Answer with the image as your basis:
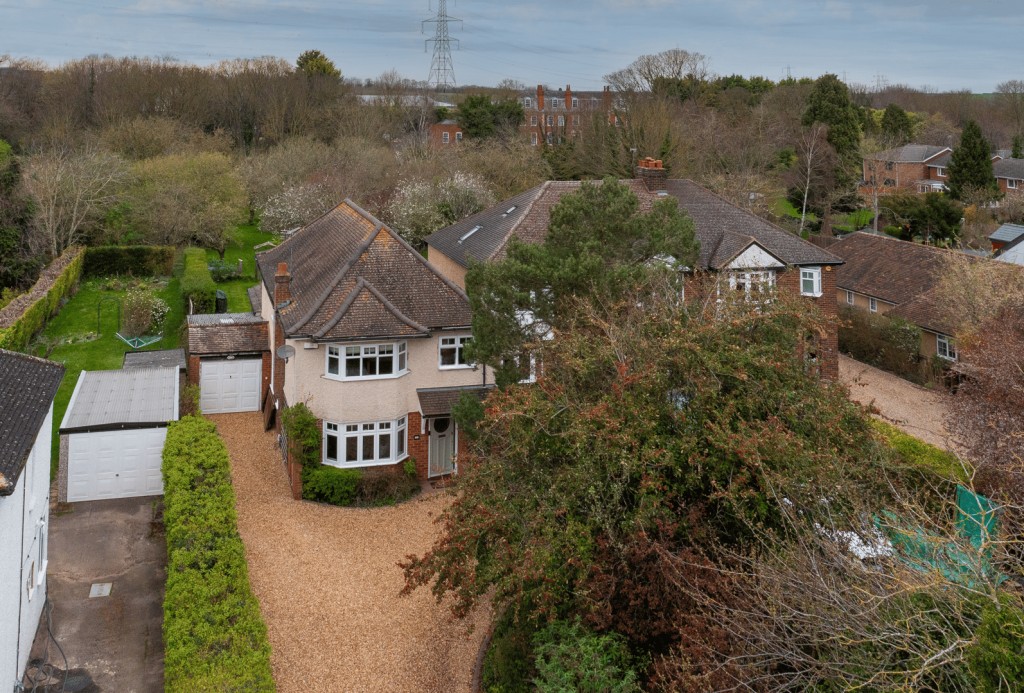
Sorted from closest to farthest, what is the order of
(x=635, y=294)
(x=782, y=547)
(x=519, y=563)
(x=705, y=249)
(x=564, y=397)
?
1. (x=782, y=547)
2. (x=519, y=563)
3. (x=564, y=397)
4. (x=635, y=294)
5. (x=705, y=249)

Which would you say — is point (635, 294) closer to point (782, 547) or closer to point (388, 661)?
point (782, 547)

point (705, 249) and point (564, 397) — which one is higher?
point (705, 249)

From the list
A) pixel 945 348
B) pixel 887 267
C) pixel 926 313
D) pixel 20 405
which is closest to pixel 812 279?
pixel 945 348

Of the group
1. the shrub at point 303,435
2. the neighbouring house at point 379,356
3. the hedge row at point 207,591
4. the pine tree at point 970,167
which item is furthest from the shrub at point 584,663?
the pine tree at point 970,167

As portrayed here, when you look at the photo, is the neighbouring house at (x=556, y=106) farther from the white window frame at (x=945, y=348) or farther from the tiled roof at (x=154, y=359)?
the tiled roof at (x=154, y=359)

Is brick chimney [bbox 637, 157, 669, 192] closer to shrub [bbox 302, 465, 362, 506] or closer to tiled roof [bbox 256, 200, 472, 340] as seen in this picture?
tiled roof [bbox 256, 200, 472, 340]

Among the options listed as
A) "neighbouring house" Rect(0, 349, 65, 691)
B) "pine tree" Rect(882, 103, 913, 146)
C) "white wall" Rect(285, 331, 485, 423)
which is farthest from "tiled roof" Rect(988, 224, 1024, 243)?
"neighbouring house" Rect(0, 349, 65, 691)

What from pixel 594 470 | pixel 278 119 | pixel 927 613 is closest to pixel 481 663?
pixel 594 470
